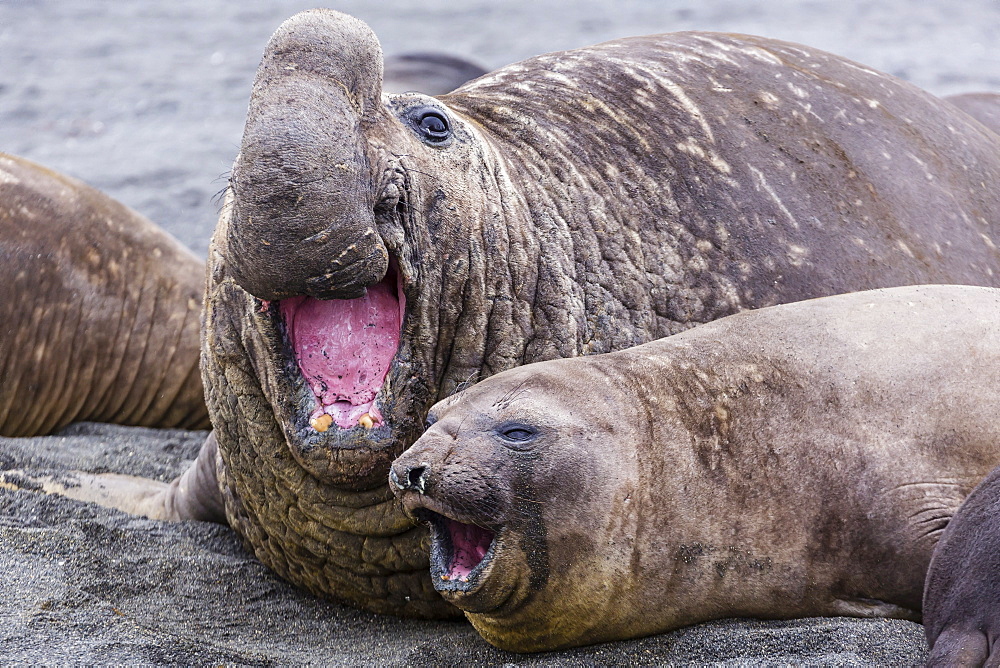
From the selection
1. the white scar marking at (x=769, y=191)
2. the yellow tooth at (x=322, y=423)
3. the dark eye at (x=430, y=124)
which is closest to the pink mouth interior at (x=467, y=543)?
the yellow tooth at (x=322, y=423)

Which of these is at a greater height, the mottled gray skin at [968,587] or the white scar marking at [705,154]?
the white scar marking at [705,154]

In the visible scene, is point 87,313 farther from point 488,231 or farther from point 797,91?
point 797,91

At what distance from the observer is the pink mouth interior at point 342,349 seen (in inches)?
142

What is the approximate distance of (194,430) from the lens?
264 inches

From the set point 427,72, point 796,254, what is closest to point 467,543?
point 796,254

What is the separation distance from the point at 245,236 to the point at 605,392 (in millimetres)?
967

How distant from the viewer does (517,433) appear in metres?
3.14

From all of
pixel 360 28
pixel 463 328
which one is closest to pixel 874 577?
pixel 463 328

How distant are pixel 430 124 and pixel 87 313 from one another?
3294 mm

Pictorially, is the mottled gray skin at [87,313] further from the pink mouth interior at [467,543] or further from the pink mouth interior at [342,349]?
the pink mouth interior at [467,543]

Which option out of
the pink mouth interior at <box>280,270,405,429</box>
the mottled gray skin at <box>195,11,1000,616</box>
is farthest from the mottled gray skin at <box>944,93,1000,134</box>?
the pink mouth interior at <box>280,270,405,429</box>

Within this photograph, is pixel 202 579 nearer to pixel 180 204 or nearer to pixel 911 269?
pixel 911 269

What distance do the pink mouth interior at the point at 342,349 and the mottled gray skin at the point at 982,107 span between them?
12.3 feet

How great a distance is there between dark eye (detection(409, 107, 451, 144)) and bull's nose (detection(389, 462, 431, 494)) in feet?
3.64
